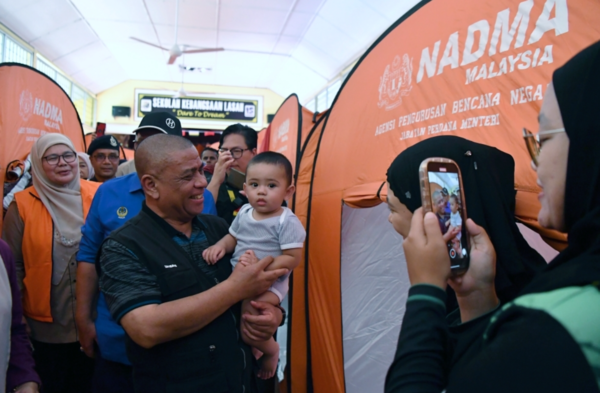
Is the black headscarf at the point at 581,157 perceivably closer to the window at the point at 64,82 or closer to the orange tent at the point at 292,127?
the orange tent at the point at 292,127

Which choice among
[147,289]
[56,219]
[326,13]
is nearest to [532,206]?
[147,289]

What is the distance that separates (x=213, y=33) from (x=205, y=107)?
163 inches

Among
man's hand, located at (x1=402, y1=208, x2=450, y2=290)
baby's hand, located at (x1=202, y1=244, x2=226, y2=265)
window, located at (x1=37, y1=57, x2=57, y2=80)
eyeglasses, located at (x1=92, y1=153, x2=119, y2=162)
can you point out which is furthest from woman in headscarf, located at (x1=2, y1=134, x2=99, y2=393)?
window, located at (x1=37, y1=57, x2=57, y2=80)

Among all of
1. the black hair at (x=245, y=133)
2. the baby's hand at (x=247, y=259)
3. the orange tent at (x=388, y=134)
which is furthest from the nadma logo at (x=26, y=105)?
the baby's hand at (x=247, y=259)

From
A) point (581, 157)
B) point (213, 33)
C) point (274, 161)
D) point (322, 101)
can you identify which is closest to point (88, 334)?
point (274, 161)

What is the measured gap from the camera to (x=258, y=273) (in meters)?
1.41

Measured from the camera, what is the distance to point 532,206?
120 cm

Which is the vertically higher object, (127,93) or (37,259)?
(127,93)

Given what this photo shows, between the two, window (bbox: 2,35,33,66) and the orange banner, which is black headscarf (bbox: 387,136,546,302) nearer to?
the orange banner

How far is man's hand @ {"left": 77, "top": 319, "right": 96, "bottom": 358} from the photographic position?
1979 millimetres

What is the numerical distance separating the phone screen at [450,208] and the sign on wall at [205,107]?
44.8 feet

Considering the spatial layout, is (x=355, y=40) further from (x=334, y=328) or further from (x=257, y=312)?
(x=257, y=312)

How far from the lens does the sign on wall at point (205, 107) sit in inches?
543

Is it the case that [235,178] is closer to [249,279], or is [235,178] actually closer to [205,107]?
[249,279]
